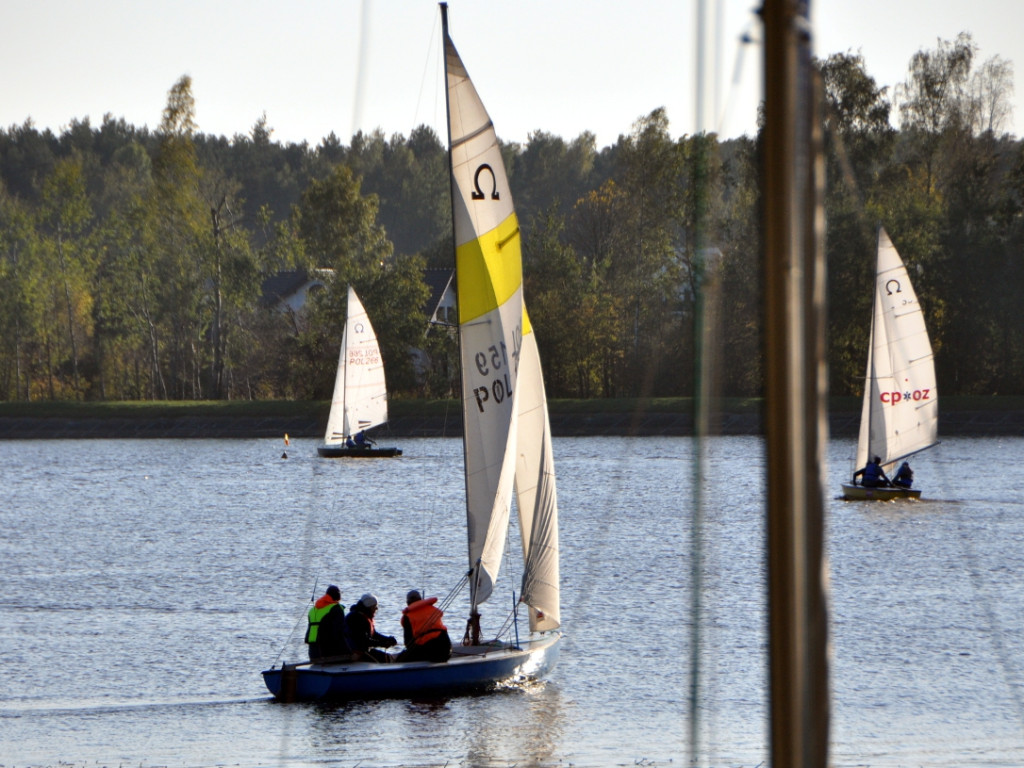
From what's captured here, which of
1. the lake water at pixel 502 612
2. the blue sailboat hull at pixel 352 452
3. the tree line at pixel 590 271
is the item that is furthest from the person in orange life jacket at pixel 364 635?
the tree line at pixel 590 271

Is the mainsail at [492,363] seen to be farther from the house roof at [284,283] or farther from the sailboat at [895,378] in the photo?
the house roof at [284,283]

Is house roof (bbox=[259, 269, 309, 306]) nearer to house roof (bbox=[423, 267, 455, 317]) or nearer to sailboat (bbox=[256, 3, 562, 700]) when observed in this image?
house roof (bbox=[423, 267, 455, 317])

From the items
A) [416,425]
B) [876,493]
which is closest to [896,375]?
[876,493]

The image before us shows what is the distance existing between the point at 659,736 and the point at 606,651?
549 cm

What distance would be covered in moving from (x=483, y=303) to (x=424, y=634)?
3.86 m

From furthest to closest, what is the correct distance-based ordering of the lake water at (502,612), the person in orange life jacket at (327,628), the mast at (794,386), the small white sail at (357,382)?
the small white sail at (357,382)
the person in orange life jacket at (327,628)
the lake water at (502,612)
the mast at (794,386)

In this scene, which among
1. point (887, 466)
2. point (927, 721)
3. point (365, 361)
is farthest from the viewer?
point (365, 361)

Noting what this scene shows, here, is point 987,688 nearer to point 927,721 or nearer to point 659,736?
point 927,721

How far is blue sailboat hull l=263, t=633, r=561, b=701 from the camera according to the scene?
50.7ft

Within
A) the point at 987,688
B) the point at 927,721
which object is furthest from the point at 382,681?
the point at 987,688

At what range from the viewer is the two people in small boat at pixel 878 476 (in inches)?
1443

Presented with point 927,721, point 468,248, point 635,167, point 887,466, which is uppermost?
point 635,167

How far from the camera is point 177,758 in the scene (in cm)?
1392

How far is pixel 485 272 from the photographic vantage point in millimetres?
14750
